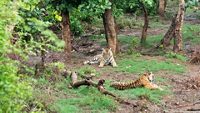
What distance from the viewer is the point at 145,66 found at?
1428 centimetres

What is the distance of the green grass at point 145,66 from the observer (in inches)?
545

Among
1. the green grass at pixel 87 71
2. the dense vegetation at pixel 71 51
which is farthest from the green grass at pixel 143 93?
the green grass at pixel 87 71

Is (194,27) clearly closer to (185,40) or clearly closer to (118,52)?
(185,40)

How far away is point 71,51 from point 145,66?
3075mm

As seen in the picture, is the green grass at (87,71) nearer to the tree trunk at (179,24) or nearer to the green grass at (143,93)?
the green grass at (143,93)

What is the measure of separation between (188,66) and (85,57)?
11.6 ft

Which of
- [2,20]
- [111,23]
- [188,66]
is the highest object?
[2,20]

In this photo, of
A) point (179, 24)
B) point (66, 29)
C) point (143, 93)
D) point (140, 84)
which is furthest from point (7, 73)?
point (179, 24)

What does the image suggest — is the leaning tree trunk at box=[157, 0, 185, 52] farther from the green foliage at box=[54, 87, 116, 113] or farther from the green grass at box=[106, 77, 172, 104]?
the green foliage at box=[54, 87, 116, 113]

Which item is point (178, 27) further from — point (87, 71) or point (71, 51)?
point (87, 71)

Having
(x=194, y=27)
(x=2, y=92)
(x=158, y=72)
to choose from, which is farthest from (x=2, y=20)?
(x=194, y=27)

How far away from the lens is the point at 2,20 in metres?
4.55

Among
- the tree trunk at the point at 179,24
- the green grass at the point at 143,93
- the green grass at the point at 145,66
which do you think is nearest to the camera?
the green grass at the point at 143,93

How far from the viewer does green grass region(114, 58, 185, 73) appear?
1384 cm
